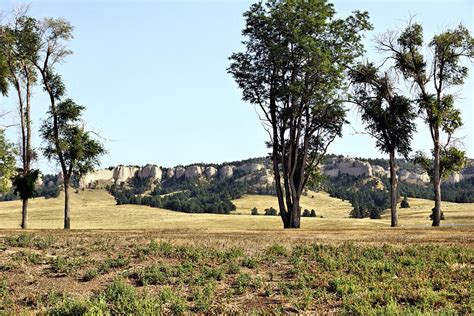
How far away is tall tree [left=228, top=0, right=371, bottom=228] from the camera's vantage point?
39969mm

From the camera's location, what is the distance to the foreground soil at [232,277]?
1292cm

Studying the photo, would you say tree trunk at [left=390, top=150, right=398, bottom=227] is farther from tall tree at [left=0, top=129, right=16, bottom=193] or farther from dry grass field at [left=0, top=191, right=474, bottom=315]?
tall tree at [left=0, top=129, right=16, bottom=193]

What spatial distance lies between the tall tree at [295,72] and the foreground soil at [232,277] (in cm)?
2051

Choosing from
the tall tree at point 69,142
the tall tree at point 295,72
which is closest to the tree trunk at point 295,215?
the tall tree at point 295,72

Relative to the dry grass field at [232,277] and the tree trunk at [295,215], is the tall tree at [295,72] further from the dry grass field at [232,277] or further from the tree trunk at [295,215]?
the dry grass field at [232,277]

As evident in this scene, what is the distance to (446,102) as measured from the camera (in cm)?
4088

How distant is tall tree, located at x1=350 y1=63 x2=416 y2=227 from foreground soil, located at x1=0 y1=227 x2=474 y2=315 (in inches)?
929

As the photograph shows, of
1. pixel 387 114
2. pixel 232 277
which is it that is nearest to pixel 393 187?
pixel 387 114

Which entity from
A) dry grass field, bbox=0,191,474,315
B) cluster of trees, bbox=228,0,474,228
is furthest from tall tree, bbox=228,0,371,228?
dry grass field, bbox=0,191,474,315

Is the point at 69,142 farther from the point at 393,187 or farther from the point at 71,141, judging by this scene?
the point at 393,187

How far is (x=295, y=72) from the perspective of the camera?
4159 centimetres

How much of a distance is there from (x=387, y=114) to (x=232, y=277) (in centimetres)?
3327

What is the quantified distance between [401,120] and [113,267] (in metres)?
34.4

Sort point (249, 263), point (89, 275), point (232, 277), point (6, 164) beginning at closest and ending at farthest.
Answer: point (232, 277) < point (89, 275) < point (249, 263) < point (6, 164)
